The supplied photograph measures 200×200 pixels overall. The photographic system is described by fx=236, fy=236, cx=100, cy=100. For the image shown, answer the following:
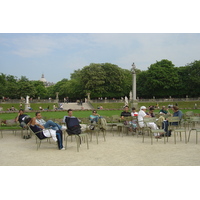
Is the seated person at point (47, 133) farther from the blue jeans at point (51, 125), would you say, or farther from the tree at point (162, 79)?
the tree at point (162, 79)

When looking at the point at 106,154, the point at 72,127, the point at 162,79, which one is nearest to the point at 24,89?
the point at 162,79

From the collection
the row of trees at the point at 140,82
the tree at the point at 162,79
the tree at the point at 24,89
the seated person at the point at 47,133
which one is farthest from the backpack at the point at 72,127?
the tree at the point at 24,89

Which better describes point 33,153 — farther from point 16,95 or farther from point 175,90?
point 16,95

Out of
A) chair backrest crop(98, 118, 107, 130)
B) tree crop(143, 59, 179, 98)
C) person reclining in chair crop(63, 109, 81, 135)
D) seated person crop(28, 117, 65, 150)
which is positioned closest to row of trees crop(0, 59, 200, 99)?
tree crop(143, 59, 179, 98)

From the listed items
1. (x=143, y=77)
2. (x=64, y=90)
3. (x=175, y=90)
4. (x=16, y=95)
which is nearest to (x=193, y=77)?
(x=175, y=90)

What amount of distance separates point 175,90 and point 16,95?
131ft

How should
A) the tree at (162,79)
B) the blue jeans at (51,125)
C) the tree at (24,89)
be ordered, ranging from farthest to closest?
the tree at (24,89) < the tree at (162,79) < the blue jeans at (51,125)

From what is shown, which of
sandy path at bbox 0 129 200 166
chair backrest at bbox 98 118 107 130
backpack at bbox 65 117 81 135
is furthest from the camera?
chair backrest at bbox 98 118 107 130

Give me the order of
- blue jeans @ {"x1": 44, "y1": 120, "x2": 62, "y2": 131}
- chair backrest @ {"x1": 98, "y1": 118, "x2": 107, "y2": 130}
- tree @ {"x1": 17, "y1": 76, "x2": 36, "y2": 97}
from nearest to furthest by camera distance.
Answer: blue jeans @ {"x1": 44, "y1": 120, "x2": 62, "y2": 131}, chair backrest @ {"x1": 98, "y1": 118, "x2": 107, "y2": 130}, tree @ {"x1": 17, "y1": 76, "x2": 36, "y2": 97}

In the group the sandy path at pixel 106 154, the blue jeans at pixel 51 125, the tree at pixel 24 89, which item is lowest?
the sandy path at pixel 106 154

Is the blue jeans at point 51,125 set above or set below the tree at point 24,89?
below

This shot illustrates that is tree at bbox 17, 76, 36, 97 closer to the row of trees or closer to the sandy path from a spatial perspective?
the row of trees

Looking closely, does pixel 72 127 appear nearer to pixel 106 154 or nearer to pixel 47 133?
pixel 47 133

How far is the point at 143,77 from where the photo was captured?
59.4 m
